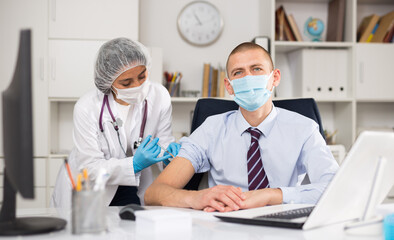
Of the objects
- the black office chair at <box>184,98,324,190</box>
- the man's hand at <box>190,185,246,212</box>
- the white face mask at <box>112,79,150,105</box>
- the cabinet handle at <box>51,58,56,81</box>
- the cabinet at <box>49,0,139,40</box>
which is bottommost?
the man's hand at <box>190,185,246,212</box>

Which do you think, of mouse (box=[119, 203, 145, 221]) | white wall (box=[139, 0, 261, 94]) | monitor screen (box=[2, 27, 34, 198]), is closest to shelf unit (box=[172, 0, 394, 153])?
white wall (box=[139, 0, 261, 94])

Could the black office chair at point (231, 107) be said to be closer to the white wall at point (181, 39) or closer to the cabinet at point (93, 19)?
the cabinet at point (93, 19)

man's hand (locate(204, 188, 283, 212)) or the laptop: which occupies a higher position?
the laptop

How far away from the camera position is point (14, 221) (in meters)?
0.96

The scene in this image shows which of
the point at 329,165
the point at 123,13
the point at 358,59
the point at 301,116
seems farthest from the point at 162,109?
the point at 358,59

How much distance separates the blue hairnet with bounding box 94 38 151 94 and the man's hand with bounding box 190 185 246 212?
38.3 inches

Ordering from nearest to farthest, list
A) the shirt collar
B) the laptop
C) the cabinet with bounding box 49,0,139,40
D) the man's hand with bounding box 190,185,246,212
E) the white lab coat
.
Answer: the laptop
the man's hand with bounding box 190,185,246,212
the shirt collar
the white lab coat
the cabinet with bounding box 49,0,139,40

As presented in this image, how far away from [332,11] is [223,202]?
2672mm

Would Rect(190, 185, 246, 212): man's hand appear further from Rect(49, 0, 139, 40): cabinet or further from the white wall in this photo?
the white wall

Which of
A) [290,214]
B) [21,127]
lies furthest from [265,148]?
[21,127]

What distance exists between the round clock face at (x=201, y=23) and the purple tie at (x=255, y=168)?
1.88m

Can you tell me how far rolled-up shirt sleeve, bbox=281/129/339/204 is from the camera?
4.32 ft

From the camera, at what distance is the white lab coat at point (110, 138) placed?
1.92 m

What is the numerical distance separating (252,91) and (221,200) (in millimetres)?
577
